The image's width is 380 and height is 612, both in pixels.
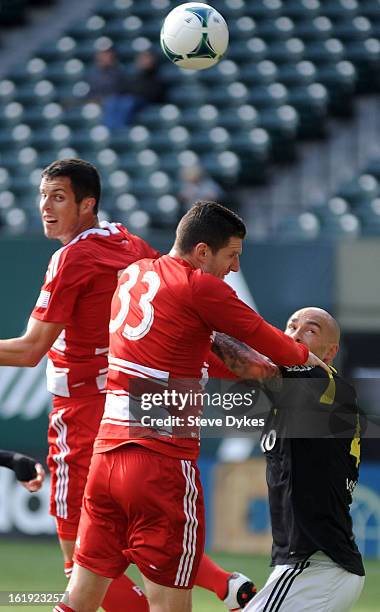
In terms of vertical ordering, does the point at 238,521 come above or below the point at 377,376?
below

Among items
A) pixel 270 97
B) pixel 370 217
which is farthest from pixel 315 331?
pixel 270 97

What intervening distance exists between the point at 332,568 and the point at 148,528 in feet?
2.45

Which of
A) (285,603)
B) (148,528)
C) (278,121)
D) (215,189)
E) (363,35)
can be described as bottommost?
(285,603)

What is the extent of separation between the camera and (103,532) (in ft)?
15.6

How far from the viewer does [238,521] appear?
10375mm

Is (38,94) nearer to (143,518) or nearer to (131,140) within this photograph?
(131,140)

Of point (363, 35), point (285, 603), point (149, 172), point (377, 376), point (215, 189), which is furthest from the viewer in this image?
point (363, 35)

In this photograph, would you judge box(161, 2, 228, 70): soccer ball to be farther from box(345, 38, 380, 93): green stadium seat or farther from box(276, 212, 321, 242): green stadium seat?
box(345, 38, 380, 93): green stadium seat

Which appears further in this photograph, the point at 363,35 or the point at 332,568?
the point at 363,35

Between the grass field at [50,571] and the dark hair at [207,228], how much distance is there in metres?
3.29

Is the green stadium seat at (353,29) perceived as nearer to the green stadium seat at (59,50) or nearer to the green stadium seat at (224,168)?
the green stadium seat at (224,168)

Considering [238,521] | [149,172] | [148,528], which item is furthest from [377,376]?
[148,528]

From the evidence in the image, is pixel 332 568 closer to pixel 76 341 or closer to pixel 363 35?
pixel 76 341

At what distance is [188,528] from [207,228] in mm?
1186
